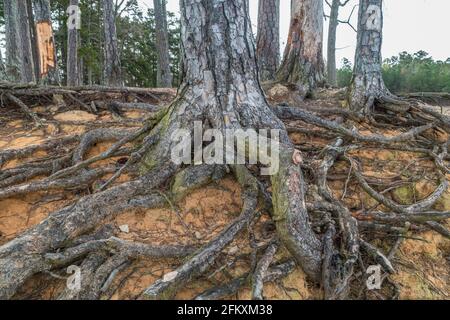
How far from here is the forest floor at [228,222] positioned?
1973 millimetres

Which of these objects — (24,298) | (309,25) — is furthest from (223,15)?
(309,25)

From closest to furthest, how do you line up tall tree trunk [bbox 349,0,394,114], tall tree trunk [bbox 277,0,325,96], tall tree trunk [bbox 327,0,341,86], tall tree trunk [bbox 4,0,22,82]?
tall tree trunk [bbox 349,0,394,114], tall tree trunk [bbox 277,0,325,96], tall tree trunk [bbox 4,0,22,82], tall tree trunk [bbox 327,0,341,86]

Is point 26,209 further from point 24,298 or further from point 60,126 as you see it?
point 60,126

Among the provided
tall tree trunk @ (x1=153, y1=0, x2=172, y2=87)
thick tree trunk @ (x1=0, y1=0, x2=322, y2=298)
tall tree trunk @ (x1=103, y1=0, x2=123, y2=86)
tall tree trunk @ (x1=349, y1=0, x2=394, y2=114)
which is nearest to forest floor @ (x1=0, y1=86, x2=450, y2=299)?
thick tree trunk @ (x1=0, y1=0, x2=322, y2=298)

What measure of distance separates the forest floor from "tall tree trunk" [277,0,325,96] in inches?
72.6

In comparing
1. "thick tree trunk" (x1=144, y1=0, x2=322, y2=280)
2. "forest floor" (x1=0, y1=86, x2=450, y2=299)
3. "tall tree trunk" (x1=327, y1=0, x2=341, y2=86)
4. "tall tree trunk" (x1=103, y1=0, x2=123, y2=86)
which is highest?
"tall tree trunk" (x1=327, y1=0, x2=341, y2=86)

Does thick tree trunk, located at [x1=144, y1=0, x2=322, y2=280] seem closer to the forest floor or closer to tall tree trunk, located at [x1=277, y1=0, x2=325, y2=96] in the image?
the forest floor

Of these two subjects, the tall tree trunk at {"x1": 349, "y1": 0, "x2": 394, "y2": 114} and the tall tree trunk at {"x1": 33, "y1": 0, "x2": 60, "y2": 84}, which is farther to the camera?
the tall tree trunk at {"x1": 33, "y1": 0, "x2": 60, "y2": 84}

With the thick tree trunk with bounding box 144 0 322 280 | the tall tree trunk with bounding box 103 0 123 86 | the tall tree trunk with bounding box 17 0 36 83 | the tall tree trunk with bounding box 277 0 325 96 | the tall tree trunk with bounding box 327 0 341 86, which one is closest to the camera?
the thick tree trunk with bounding box 144 0 322 280

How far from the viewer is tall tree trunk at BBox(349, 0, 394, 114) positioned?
13.0 ft

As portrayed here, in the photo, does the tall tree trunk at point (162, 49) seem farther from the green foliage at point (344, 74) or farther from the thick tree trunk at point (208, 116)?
the thick tree trunk at point (208, 116)

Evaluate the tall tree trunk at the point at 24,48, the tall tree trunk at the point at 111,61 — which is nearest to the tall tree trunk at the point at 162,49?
the tall tree trunk at the point at 111,61

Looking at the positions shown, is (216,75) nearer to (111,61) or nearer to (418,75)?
(111,61)

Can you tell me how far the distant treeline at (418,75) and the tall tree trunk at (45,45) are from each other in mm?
9206
